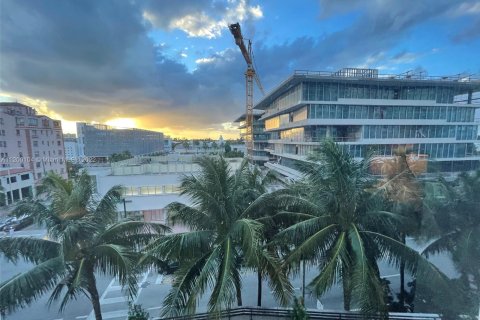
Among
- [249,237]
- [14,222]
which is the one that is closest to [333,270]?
[249,237]

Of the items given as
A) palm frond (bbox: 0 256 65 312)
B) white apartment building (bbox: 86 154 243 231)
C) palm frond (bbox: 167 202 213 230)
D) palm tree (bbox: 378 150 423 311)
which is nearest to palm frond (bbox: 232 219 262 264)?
palm frond (bbox: 167 202 213 230)

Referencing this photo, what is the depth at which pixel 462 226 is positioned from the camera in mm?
3715

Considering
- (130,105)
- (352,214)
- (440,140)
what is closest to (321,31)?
(352,214)

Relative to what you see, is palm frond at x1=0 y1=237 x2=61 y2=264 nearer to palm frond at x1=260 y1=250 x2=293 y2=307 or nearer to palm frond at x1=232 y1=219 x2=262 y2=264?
palm frond at x1=232 y1=219 x2=262 y2=264

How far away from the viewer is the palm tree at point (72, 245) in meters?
3.53

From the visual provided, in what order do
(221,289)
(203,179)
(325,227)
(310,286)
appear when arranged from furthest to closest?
(203,179) → (325,227) → (310,286) → (221,289)

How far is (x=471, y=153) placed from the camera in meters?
3.96

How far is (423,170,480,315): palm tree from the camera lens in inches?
132

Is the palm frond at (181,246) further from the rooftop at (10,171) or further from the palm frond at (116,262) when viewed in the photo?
the rooftop at (10,171)

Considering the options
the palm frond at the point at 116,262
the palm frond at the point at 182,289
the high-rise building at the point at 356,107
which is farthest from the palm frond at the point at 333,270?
the high-rise building at the point at 356,107

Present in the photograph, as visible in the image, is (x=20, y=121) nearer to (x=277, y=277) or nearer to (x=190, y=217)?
(x=190, y=217)

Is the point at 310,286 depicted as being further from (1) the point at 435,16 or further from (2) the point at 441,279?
(1) the point at 435,16

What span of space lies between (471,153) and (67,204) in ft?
23.4

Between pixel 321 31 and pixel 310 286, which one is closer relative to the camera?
pixel 310 286
